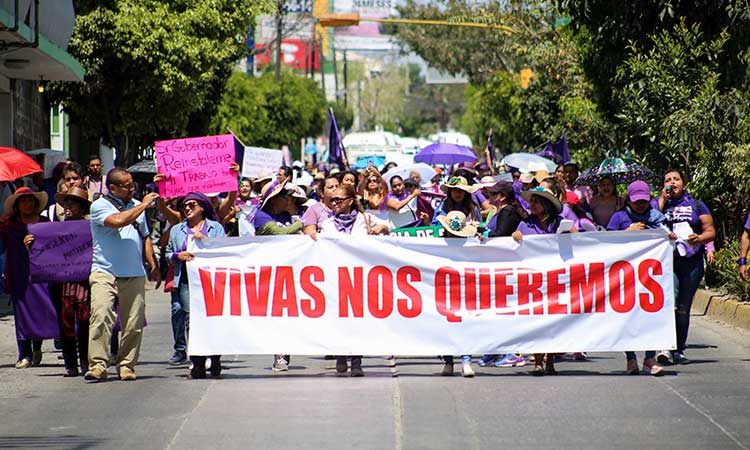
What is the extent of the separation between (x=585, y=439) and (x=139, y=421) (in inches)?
117

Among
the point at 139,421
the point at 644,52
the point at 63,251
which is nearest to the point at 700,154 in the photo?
the point at 644,52

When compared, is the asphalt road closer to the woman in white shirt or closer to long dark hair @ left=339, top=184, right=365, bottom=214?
the woman in white shirt

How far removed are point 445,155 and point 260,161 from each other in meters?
9.04

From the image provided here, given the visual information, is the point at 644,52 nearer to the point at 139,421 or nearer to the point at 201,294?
the point at 201,294

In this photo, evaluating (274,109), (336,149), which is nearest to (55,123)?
(336,149)

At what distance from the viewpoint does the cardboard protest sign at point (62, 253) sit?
11555mm

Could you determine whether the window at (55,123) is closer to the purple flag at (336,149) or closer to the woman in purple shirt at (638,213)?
the purple flag at (336,149)

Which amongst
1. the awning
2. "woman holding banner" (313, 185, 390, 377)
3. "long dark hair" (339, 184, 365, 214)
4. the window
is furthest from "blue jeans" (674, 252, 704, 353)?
the window

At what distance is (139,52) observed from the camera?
25.6m

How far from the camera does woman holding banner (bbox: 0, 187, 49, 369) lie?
12445mm

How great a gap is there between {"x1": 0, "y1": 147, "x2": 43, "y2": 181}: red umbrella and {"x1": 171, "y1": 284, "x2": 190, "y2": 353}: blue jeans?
2.55m

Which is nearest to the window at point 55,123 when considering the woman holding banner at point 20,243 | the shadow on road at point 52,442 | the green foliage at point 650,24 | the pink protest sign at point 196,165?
the green foliage at point 650,24

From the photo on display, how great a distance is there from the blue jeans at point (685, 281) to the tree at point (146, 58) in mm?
15454

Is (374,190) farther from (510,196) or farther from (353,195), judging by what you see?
(510,196)
